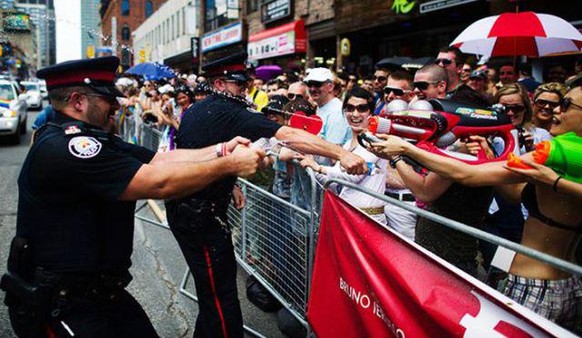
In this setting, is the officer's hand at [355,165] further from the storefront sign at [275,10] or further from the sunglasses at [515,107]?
the storefront sign at [275,10]

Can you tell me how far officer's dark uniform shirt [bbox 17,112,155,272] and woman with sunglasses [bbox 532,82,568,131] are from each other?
11.6 feet

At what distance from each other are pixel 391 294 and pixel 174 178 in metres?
1.08

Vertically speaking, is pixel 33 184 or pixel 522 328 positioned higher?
pixel 33 184

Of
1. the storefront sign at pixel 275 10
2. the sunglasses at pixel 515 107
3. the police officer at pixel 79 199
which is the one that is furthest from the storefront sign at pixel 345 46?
the police officer at pixel 79 199

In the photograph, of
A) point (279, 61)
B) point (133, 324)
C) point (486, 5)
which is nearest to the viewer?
point (133, 324)

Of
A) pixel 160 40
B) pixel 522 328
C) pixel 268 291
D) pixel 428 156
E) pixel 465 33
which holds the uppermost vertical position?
pixel 160 40

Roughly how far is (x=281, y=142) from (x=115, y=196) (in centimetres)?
109

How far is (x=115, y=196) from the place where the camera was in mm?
2215

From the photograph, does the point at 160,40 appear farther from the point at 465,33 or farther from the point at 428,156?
the point at 428,156

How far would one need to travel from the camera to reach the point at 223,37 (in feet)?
84.9

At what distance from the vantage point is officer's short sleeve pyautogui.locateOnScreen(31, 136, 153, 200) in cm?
221

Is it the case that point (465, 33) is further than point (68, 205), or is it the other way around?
point (465, 33)

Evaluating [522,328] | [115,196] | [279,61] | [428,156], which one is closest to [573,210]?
[428,156]

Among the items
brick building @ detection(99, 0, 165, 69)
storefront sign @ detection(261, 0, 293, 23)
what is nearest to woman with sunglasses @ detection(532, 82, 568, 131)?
storefront sign @ detection(261, 0, 293, 23)
